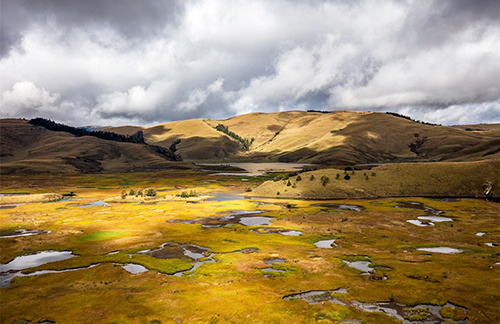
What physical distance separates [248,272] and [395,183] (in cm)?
8577

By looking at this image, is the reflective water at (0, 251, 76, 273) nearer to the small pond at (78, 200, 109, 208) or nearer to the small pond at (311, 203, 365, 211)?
the small pond at (78, 200, 109, 208)

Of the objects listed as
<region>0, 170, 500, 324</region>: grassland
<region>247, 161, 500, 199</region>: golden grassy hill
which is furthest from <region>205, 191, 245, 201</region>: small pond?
<region>0, 170, 500, 324</region>: grassland

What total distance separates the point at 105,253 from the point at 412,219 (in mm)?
57152

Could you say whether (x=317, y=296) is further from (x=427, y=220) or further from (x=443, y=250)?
(x=427, y=220)

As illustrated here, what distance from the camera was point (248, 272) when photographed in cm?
3338

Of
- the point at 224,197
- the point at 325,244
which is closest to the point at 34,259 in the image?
the point at 325,244

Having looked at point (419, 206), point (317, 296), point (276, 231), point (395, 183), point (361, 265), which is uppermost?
point (395, 183)

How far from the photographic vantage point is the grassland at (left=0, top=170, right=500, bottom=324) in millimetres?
24469

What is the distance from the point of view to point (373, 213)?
69.6 m

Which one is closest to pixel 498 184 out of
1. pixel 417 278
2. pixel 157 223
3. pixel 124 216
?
pixel 417 278

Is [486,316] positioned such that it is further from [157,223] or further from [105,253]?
[157,223]

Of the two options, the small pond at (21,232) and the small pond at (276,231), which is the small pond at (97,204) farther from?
the small pond at (276,231)

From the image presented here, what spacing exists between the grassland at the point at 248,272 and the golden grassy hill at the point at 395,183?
34134 millimetres

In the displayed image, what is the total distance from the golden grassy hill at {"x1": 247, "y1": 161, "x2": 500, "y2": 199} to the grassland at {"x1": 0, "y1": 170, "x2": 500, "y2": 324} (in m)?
34.1
